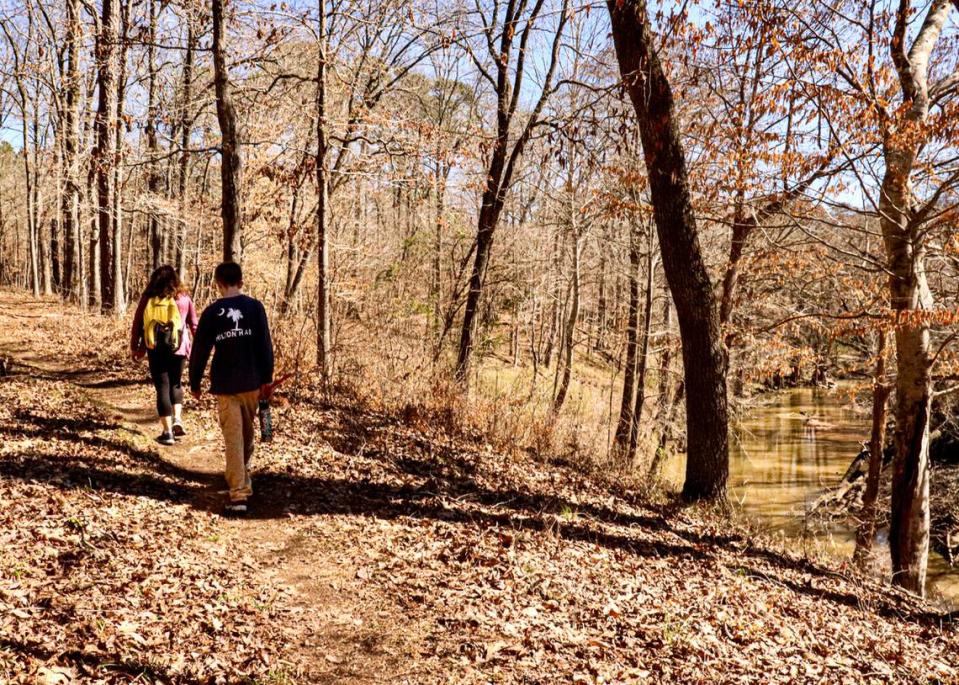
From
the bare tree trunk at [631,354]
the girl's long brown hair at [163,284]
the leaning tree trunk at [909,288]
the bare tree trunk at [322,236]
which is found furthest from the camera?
the bare tree trunk at [631,354]

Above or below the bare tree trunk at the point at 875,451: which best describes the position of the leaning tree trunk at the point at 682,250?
above

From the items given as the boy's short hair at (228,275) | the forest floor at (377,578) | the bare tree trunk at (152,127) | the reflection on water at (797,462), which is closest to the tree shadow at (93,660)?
the forest floor at (377,578)

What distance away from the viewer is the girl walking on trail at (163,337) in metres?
7.18

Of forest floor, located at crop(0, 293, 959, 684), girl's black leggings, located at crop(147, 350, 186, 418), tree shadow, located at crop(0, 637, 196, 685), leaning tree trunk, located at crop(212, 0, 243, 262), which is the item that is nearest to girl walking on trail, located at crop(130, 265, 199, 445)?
girl's black leggings, located at crop(147, 350, 186, 418)

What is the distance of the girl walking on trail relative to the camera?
7.18 m

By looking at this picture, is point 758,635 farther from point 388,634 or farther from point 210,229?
point 210,229

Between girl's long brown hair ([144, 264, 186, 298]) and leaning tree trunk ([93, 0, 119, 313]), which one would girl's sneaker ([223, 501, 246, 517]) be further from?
leaning tree trunk ([93, 0, 119, 313])

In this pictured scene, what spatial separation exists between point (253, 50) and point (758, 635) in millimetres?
9692

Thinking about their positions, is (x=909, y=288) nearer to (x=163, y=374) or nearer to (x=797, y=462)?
(x=163, y=374)

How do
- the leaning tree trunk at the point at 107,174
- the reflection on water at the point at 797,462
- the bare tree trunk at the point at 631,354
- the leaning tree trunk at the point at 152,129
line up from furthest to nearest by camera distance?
the bare tree trunk at the point at 631,354
the reflection on water at the point at 797,462
the leaning tree trunk at the point at 107,174
the leaning tree trunk at the point at 152,129

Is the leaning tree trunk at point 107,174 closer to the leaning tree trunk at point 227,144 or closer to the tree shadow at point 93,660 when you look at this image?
the leaning tree trunk at point 227,144

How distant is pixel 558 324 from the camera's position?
35188 millimetres

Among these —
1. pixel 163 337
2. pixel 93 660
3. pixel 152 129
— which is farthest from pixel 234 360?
pixel 152 129

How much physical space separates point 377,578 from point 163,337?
13.5 ft
